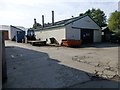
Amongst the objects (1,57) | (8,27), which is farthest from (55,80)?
(8,27)

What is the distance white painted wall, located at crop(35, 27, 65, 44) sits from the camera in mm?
25047

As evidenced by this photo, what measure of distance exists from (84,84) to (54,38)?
66.8ft

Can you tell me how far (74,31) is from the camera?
25.6m

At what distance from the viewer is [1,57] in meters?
6.47

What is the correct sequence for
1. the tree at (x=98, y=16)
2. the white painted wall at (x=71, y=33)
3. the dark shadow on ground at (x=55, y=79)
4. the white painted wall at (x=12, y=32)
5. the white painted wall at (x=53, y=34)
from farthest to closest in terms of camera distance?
1. the tree at (x=98, y=16)
2. the white painted wall at (x=12, y=32)
3. the white painted wall at (x=53, y=34)
4. the white painted wall at (x=71, y=33)
5. the dark shadow on ground at (x=55, y=79)

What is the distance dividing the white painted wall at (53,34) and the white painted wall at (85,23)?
85.7 inches

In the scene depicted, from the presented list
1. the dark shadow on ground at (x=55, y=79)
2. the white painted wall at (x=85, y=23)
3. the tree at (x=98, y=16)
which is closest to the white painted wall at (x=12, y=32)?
the white painted wall at (x=85, y=23)

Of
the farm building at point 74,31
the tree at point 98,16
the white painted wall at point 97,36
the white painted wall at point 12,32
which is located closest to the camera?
the farm building at point 74,31

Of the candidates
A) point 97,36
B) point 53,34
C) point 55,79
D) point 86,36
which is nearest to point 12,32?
point 53,34

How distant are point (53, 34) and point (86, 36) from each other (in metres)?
5.51

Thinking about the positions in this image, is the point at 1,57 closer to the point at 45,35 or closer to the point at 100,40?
the point at 45,35

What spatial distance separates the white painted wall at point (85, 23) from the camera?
2625cm

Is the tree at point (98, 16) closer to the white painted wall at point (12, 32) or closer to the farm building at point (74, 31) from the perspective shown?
the white painted wall at point (12, 32)

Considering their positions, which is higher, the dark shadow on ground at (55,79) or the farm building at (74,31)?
the farm building at (74,31)
